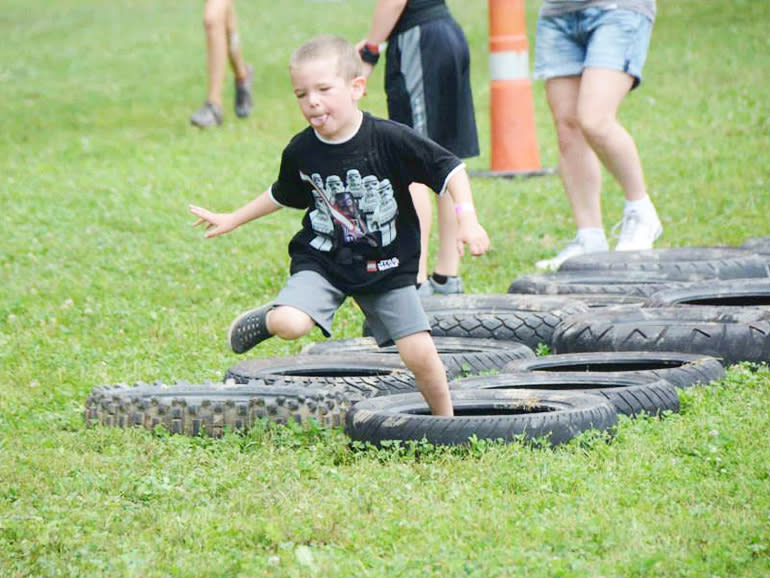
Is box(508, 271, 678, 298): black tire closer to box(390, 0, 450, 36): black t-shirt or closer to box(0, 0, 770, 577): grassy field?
box(0, 0, 770, 577): grassy field

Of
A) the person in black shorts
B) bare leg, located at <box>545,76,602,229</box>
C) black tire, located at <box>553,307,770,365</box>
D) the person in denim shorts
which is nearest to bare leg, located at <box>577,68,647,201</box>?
the person in denim shorts

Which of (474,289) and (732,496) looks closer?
(732,496)

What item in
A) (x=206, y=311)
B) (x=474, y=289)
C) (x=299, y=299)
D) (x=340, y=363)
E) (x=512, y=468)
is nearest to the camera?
(x=512, y=468)

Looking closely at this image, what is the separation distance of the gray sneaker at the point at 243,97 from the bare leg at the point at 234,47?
66 mm

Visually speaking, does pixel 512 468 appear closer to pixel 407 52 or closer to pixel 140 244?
pixel 407 52

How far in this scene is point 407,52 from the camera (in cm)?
784

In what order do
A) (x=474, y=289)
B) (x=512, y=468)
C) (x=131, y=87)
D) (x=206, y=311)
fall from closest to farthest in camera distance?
1. (x=512, y=468)
2. (x=206, y=311)
3. (x=474, y=289)
4. (x=131, y=87)

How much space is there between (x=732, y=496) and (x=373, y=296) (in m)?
1.49

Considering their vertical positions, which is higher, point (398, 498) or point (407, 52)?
point (407, 52)

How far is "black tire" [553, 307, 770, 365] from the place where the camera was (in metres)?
5.92

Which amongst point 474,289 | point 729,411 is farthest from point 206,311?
point 729,411

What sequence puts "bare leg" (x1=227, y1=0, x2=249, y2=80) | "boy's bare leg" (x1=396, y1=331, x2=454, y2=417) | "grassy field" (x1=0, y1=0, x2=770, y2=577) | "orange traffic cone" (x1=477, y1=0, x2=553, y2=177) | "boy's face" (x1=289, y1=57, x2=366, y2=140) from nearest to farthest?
"grassy field" (x1=0, y1=0, x2=770, y2=577), "boy's face" (x1=289, y1=57, x2=366, y2=140), "boy's bare leg" (x1=396, y1=331, x2=454, y2=417), "orange traffic cone" (x1=477, y1=0, x2=553, y2=177), "bare leg" (x1=227, y1=0, x2=249, y2=80)

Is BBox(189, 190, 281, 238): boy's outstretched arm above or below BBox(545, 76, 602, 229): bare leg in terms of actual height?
above

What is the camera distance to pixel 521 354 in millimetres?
6199
